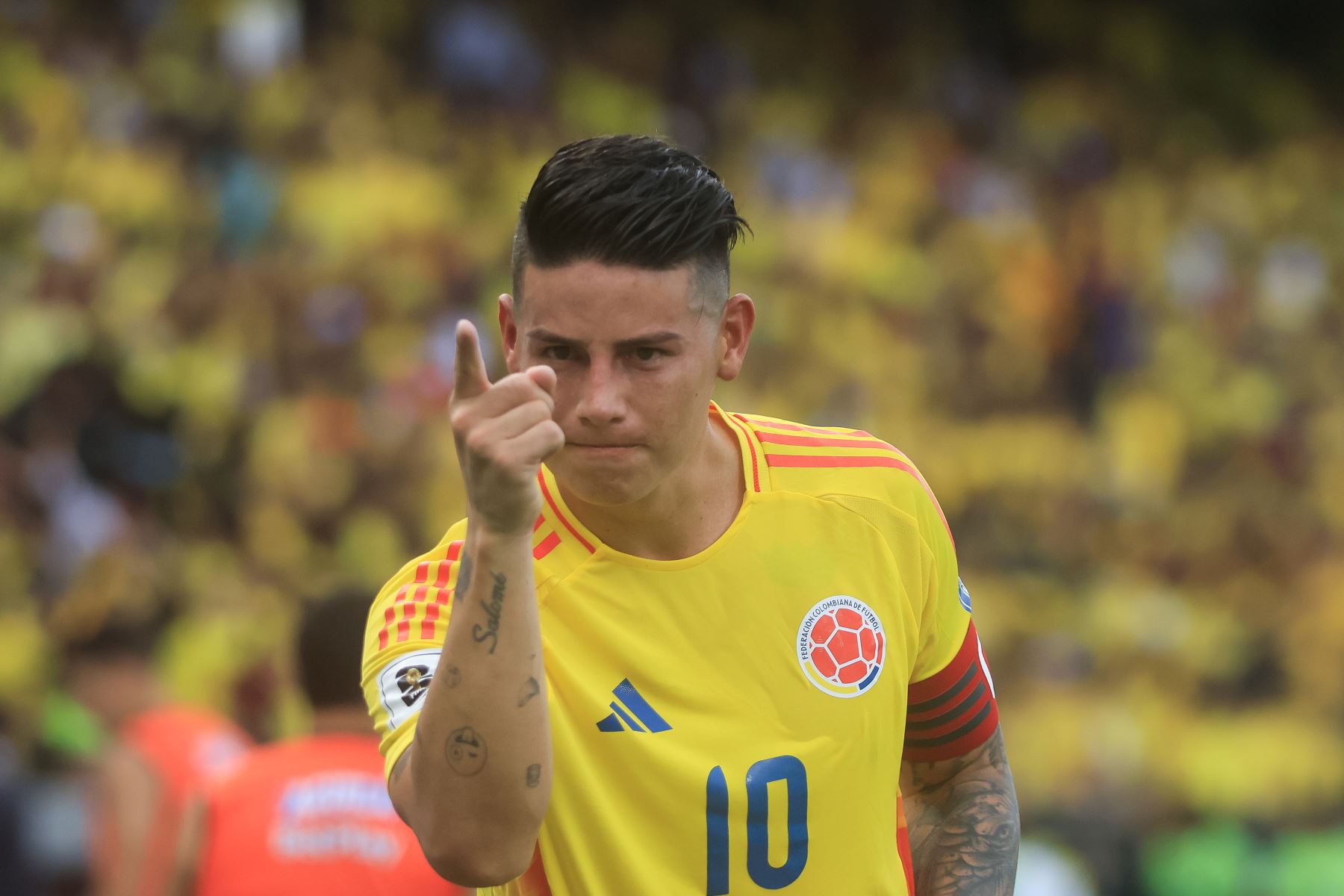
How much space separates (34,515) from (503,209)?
4.52 m

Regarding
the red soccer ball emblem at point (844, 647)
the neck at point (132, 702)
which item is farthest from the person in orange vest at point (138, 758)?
the red soccer ball emblem at point (844, 647)

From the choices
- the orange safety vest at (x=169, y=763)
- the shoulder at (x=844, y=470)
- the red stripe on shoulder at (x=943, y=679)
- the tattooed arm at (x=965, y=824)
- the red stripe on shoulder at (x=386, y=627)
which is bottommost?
the orange safety vest at (x=169, y=763)

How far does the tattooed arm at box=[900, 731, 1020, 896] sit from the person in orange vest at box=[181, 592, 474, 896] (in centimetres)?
129

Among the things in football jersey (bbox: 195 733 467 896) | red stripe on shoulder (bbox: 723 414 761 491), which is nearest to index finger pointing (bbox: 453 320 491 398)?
red stripe on shoulder (bbox: 723 414 761 491)

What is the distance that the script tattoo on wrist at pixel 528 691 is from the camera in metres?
2.20

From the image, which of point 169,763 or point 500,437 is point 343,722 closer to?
point 169,763

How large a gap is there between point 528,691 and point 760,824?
21.7 inches

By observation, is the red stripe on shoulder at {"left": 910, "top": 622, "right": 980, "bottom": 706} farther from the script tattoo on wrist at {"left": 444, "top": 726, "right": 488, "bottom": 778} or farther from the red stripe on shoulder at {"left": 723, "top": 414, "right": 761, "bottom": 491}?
the script tattoo on wrist at {"left": 444, "top": 726, "right": 488, "bottom": 778}

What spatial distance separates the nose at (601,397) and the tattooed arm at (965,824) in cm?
101

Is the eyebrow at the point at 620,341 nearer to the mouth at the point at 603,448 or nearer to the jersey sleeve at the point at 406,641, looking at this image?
the mouth at the point at 603,448

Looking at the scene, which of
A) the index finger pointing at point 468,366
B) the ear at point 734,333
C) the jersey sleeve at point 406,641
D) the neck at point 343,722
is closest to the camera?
the index finger pointing at point 468,366

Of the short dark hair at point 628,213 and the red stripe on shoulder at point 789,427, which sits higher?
the short dark hair at point 628,213

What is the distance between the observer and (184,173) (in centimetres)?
1053

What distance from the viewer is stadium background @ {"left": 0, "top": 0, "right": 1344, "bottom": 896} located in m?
8.64
